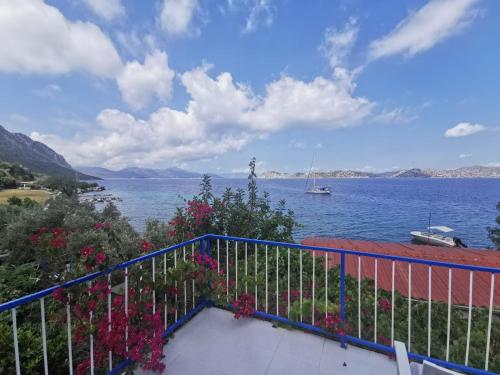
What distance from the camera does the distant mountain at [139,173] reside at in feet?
496

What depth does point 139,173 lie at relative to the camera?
15200cm

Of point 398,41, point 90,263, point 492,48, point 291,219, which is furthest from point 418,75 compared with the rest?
point 90,263

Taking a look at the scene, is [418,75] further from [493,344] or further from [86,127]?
[86,127]

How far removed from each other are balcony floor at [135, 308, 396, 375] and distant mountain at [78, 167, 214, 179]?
14735 cm

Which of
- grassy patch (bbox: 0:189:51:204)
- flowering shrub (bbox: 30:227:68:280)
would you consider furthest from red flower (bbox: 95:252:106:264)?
grassy patch (bbox: 0:189:51:204)

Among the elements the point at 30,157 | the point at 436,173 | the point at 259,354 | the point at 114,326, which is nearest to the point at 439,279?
the point at 259,354

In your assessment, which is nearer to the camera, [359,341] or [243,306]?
[359,341]

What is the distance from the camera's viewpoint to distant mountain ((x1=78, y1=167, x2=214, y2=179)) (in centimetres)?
15126

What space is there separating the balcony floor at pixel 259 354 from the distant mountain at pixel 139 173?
147348 mm

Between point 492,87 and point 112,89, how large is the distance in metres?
23.9

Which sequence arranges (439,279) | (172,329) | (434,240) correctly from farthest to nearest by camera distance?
(434,240)
(439,279)
(172,329)

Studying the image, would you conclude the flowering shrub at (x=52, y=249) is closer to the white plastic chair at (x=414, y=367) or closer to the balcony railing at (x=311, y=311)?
the balcony railing at (x=311, y=311)

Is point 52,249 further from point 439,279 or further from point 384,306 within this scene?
point 439,279

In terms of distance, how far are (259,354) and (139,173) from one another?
169824 mm
